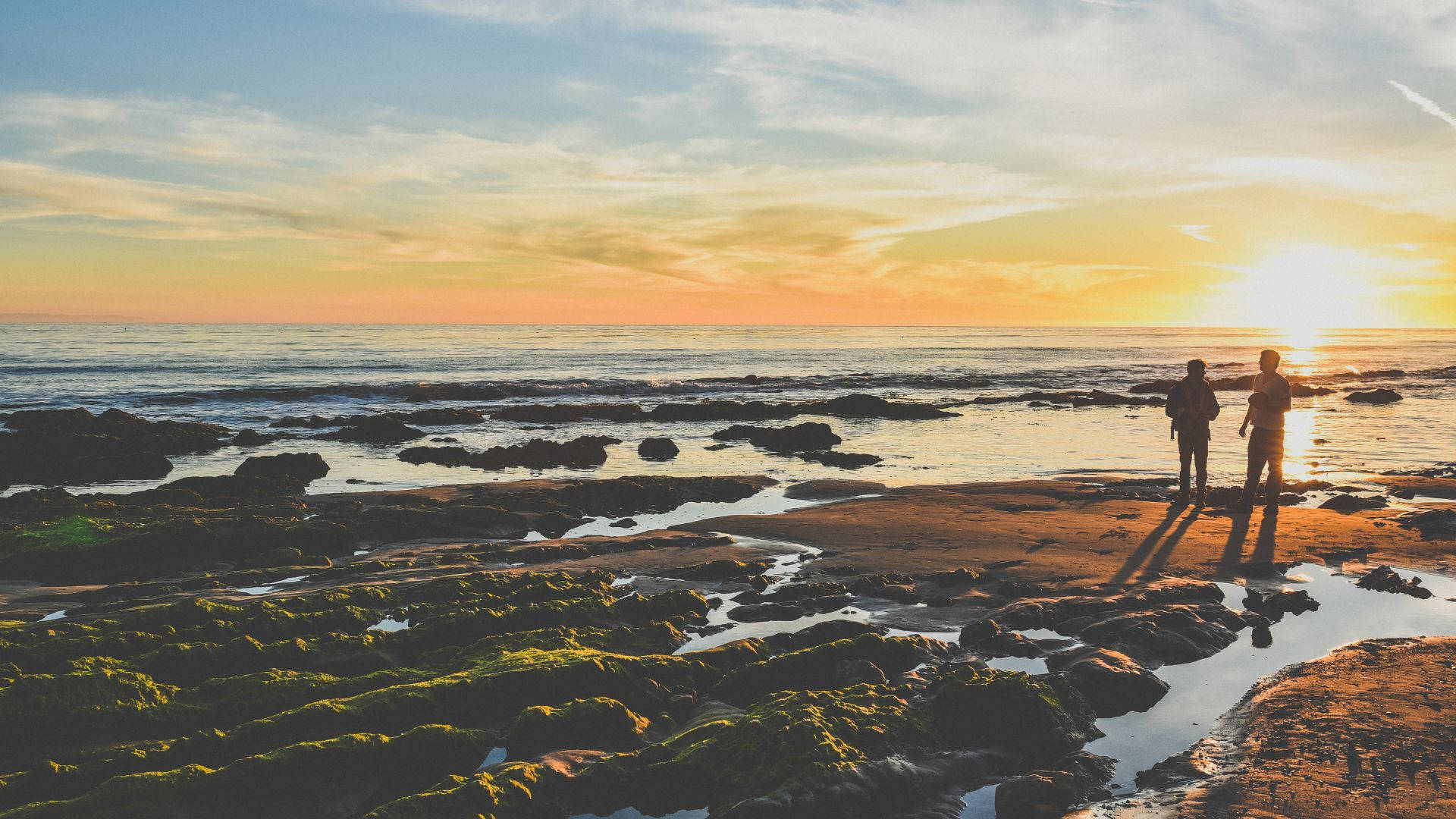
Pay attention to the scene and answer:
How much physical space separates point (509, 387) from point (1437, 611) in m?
38.4

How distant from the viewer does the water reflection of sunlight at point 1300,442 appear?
16.2 meters

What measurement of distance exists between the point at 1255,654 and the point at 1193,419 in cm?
652

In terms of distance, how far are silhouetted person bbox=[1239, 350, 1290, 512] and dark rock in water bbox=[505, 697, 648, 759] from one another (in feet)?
32.5

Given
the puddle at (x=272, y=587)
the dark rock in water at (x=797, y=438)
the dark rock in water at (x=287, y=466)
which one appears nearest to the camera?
the puddle at (x=272, y=587)

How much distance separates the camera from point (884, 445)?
22.2m

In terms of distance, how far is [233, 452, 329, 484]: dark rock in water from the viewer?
16.8 m

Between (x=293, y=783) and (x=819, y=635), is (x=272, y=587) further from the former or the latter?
(x=819, y=635)

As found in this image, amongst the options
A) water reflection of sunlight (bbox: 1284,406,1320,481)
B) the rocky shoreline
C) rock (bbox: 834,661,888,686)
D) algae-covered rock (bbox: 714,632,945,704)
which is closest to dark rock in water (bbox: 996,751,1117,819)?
the rocky shoreline

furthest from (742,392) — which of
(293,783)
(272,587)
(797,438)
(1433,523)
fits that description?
(293,783)

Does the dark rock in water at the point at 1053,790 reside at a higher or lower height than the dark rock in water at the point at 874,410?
lower

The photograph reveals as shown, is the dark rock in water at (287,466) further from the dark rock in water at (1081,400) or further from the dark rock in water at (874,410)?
the dark rock in water at (1081,400)

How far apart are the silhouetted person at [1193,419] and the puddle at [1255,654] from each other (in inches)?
130

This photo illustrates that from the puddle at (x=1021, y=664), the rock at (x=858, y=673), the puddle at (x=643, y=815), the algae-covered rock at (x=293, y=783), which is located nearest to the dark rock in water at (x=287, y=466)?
the algae-covered rock at (x=293, y=783)

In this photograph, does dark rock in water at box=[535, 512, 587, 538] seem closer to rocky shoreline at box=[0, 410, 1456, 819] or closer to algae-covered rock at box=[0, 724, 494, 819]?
rocky shoreline at box=[0, 410, 1456, 819]
